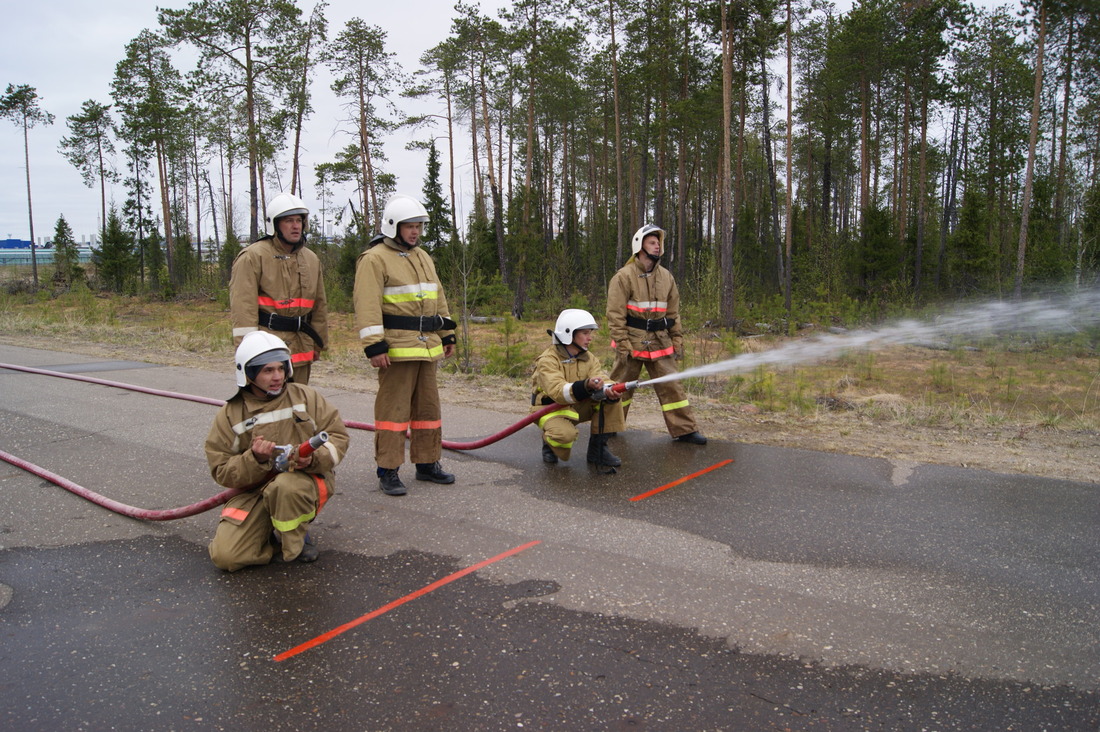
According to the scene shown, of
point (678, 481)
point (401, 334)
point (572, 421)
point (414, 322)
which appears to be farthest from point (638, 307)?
point (401, 334)

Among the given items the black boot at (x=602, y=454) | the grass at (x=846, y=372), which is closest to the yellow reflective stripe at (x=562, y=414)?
the black boot at (x=602, y=454)

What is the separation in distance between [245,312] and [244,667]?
9.07ft

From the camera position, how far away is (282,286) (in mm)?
5406

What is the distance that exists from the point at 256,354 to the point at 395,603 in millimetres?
1539

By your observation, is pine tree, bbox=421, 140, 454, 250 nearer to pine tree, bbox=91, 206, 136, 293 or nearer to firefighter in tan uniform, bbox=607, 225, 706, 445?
pine tree, bbox=91, 206, 136, 293

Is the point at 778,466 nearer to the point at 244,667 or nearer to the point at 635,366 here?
the point at 635,366

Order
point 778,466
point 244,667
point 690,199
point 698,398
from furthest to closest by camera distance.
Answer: point 690,199, point 698,398, point 778,466, point 244,667

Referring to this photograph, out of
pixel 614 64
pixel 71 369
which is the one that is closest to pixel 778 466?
pixel 71 369

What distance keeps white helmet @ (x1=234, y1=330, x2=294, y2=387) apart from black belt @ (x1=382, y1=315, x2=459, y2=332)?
1.38 metres

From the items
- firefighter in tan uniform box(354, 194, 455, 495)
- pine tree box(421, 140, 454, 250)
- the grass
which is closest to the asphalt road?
firefighter in tan uniform box(354, 194, 455, 495)

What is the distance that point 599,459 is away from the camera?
242 inches

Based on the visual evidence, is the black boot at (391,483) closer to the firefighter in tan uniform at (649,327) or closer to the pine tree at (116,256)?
the firefighter in tan uniform at (649,327)

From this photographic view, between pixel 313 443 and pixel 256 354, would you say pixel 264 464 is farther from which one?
pixel 256 354

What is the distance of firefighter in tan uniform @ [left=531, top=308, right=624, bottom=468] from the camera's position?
19.4ft
